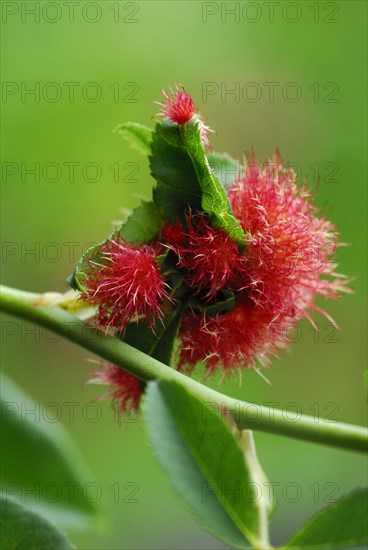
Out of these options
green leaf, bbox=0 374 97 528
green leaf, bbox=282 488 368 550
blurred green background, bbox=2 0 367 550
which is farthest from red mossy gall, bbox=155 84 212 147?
blurred green background, bbox=2 0 367 550

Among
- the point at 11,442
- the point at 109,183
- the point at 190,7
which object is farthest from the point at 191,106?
the point at 190,7

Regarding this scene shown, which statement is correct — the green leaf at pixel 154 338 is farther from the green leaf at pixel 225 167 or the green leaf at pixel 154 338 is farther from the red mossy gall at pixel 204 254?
the green leaf at pixel 225 167

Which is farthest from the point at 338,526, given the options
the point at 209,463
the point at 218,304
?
the point at 218,304

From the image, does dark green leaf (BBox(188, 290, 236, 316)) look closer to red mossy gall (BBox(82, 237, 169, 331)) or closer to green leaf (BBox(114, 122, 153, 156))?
red mossy gall (BBox(82, 237, 169, 331))

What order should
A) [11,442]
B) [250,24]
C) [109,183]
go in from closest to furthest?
[11,442] < [109,183] < [250,24]

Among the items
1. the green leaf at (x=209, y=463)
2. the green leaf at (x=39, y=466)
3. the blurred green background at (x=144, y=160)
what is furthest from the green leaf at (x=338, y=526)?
the blurred green background at (x=144, y=160)

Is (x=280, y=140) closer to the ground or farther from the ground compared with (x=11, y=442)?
farther from the ground

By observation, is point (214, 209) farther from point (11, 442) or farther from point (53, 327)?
point (11, 442)
